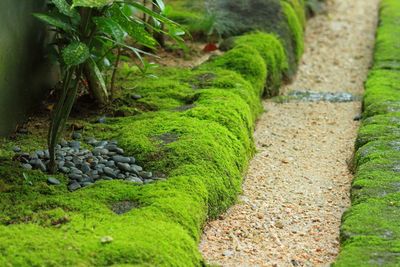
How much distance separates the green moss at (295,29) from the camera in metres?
8.52

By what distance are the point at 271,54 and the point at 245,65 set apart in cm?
78

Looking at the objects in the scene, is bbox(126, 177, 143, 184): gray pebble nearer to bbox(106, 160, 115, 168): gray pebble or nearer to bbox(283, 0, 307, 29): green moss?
bbox(106, 160, 115, 168): gray pebble

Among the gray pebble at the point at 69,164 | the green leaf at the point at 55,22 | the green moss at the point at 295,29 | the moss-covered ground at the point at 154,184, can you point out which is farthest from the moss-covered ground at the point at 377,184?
the green leaf at the point at 55,22

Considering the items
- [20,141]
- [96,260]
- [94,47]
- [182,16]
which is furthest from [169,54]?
[96,260]

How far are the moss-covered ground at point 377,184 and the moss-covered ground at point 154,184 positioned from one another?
76 centimetres

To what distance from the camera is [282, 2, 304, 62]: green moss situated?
8523 mm

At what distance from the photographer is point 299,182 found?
16.8ft

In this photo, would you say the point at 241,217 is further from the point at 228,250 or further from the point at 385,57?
the point at 385,57

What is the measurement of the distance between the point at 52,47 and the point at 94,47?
28cm

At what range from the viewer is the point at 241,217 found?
4445 mm

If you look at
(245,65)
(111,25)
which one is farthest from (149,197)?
(245,65)

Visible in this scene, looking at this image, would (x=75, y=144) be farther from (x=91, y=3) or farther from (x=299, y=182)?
(x=299, y=182)

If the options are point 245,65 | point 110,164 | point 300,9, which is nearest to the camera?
point 110,164

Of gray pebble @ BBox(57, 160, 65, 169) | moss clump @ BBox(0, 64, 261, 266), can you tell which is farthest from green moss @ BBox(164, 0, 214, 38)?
gray pebble @ BBox(57, 160, 65, 169)
